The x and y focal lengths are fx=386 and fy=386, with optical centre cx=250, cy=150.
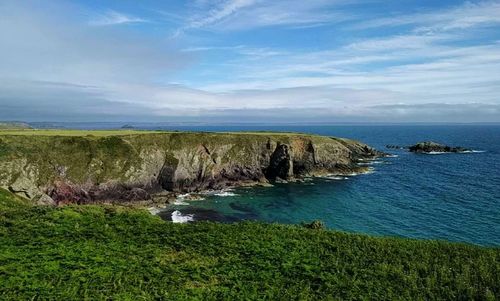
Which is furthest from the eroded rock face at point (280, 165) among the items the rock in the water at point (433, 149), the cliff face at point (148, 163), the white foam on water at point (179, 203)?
the rock in the water at point (433, 149)

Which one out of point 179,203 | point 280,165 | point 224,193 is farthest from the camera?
point 280,165

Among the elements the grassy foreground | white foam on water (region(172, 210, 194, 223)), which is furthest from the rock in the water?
the grassy foreground

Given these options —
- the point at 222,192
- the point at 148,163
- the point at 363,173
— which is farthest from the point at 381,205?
the point at 148,163

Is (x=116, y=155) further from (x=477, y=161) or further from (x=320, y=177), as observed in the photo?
(x=477, y=161)

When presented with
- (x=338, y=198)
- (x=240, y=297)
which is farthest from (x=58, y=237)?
(x=338, y=198)

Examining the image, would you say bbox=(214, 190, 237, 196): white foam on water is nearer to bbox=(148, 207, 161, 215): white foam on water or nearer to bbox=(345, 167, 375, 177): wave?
bbox=(148, 207, 161, 215): white foam on water

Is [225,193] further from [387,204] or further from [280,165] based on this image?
[387,204]
